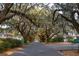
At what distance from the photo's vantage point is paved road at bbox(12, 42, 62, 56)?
10.7 ft

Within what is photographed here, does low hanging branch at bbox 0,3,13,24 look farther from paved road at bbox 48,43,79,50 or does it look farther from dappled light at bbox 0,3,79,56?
paved road at bbox 48,43,79,50

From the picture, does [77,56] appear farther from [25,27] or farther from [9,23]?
[9,23]

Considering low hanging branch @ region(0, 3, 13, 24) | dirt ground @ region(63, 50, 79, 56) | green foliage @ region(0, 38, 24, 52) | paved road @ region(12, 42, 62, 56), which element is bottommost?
dirt ground @ region(63, 50, 79, 56)

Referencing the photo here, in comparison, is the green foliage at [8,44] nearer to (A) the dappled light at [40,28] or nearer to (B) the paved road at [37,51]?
(A) the dappled light at [40,28]

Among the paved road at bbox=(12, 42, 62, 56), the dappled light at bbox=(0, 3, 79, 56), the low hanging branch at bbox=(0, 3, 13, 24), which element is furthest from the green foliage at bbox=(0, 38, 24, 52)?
the low hanging branch at bbox=(0, 3, 13, 24)

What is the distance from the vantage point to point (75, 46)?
326 cm

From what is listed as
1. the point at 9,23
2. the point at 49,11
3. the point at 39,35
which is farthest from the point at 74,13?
the point at 9,23

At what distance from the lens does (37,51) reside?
3266mm

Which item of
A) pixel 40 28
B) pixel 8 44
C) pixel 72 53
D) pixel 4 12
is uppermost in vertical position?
pixel 4 12

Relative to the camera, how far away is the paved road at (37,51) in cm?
325

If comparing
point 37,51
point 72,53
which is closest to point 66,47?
point 72,53

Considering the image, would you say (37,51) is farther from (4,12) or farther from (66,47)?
(4,12)

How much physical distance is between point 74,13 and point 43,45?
0.55m

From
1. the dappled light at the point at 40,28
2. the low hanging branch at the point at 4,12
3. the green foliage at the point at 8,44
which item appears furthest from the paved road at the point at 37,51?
the low hanging branch at the point at 4,12
